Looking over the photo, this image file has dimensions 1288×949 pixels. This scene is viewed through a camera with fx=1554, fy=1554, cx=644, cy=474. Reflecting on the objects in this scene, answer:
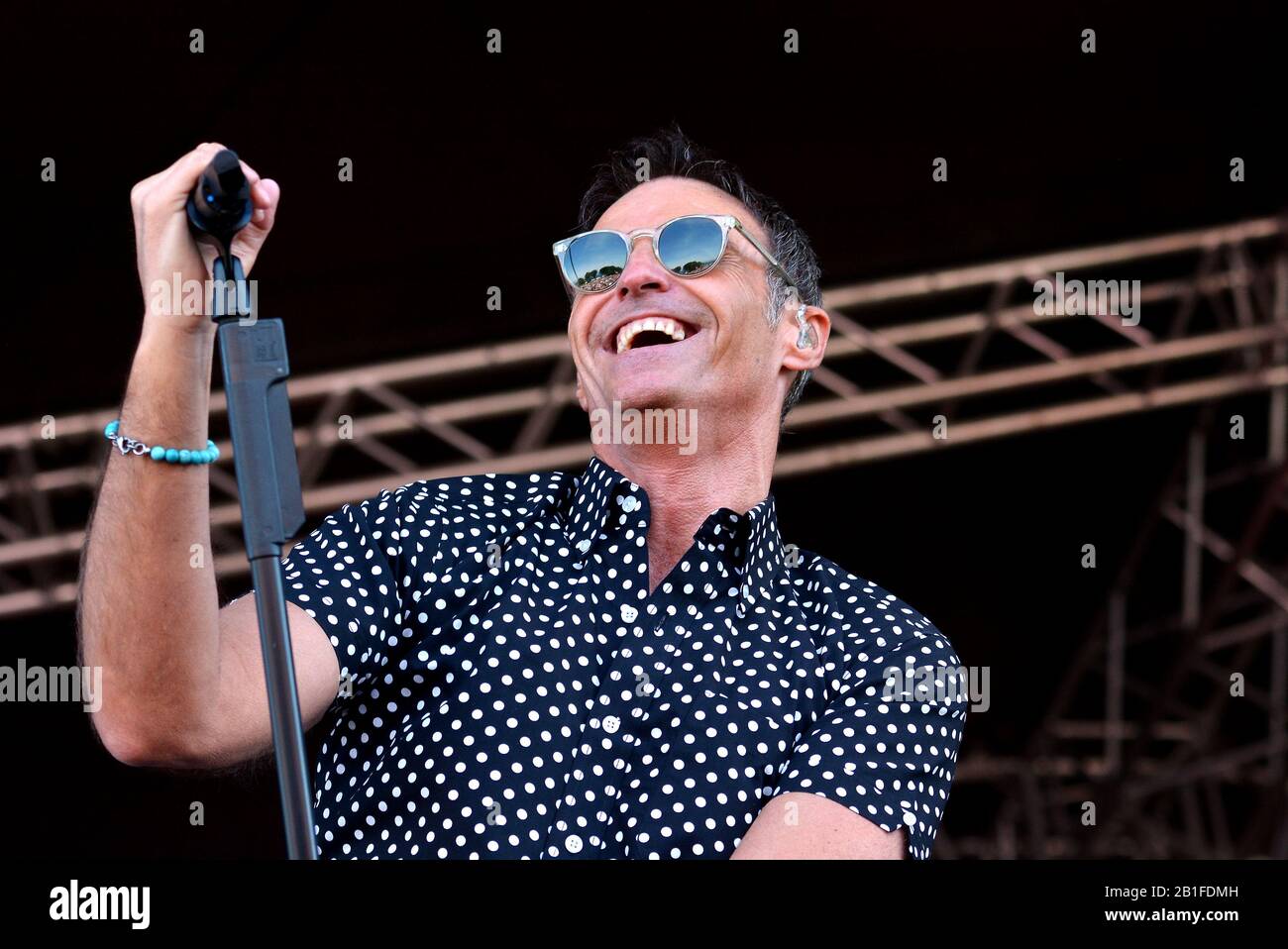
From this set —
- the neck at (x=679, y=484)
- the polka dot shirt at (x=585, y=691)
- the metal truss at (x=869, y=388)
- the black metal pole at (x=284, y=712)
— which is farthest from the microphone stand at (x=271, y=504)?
the metal truss at (x=869, y=388)

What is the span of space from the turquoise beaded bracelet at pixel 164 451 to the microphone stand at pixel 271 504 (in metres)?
0.15

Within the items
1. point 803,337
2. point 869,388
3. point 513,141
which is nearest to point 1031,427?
point 869,388

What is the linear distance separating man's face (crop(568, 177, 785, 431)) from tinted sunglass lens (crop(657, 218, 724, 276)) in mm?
15

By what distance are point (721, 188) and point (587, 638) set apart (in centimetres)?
82

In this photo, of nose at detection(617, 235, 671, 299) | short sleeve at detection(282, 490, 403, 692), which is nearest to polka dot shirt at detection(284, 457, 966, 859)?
short sleeve at detection(282, 490, 403, 692)

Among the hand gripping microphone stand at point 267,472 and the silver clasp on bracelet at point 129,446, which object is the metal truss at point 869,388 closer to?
the silver clasp on bracelet at point 129,446

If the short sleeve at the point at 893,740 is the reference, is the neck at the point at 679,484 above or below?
above

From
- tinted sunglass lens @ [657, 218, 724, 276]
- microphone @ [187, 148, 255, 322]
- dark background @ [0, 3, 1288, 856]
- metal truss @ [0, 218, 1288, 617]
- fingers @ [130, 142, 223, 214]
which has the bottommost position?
microphone @ [187, 148, 255, 322]

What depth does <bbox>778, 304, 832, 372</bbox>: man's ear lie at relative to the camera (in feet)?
7.51

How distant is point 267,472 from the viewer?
45.3 inches

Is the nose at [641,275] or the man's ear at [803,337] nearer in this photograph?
the nose at [641,275]

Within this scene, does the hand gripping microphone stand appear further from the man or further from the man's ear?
the man's ear

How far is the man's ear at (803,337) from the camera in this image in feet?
7.51

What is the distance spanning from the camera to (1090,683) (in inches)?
294
